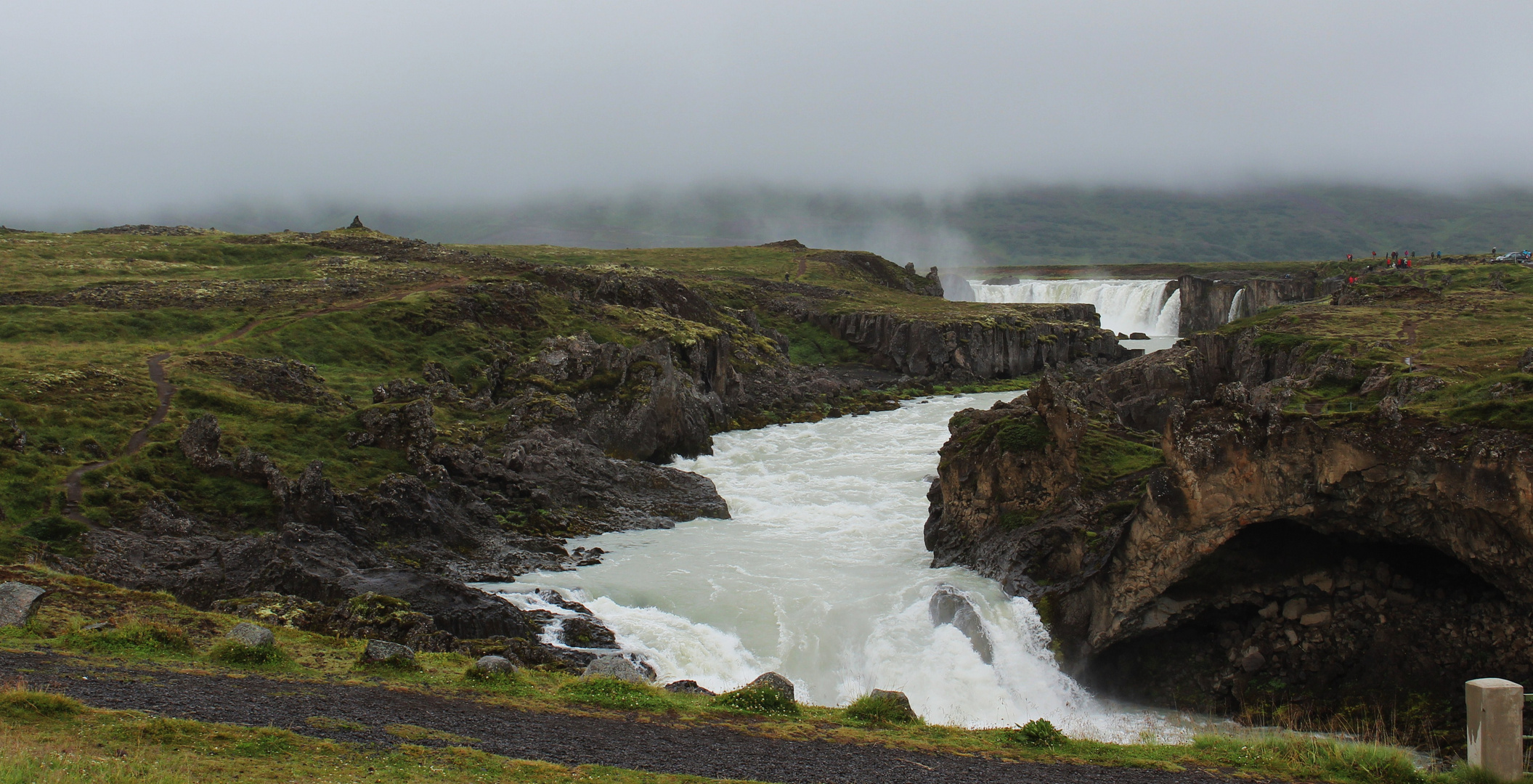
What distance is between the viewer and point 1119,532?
24.7 metres

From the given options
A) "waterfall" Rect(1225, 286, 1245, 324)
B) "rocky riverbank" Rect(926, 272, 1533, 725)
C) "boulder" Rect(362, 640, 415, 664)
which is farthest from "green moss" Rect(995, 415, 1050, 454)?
"waterfall" Rect(1225, 286, 1245, 324)

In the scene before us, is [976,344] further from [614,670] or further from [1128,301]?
[614,670]

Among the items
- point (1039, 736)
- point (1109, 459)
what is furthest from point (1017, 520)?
point (1039, 736)

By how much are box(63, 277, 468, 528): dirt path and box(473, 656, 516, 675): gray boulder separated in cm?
1803

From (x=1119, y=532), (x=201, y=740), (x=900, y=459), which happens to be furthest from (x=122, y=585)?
(x=900, y=459)

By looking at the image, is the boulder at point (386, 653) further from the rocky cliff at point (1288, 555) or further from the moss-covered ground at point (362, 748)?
the rocky cliff at point (1288, 555)

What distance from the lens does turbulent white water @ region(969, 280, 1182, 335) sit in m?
124

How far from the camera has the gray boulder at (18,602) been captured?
58.5ft

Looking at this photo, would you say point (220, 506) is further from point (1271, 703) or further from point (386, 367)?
point (1271, 703)

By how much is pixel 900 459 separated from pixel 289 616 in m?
37.3

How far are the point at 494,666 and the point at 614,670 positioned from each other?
2464 millimetres

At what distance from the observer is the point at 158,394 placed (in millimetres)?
39688

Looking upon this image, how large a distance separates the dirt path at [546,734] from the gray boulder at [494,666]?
88.1 inches

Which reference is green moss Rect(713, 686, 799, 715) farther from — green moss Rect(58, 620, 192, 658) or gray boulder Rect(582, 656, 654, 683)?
green moss Rect(58, 620, 192, 658)
